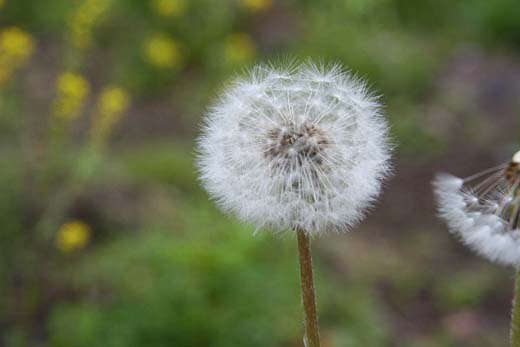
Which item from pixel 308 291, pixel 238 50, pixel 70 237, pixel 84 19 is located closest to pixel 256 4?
pixel 238 50

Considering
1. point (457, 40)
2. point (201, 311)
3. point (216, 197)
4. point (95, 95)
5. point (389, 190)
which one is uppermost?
point (457, 40)

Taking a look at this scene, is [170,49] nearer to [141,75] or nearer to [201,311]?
[141,75]

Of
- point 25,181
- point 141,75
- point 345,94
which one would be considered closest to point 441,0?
point 141,75

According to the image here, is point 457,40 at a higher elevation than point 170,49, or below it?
higher

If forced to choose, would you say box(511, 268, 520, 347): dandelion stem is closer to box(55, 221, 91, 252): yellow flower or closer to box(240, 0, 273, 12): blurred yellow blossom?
box(55, 221, 91, 252): yellow flower

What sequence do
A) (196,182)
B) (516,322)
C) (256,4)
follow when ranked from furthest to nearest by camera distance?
(256,4) → (196,182) → (516,322)

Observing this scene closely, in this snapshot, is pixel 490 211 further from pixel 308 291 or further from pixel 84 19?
pixel 84 19

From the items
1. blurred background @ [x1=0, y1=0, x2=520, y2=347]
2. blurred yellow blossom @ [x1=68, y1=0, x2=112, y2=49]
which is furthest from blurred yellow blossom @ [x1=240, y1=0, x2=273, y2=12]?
blurred yellow blossom @ [x1=68, y1=0, x2=112, y2=49]
